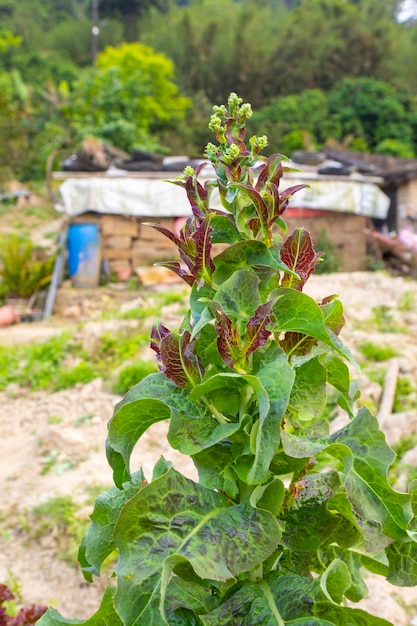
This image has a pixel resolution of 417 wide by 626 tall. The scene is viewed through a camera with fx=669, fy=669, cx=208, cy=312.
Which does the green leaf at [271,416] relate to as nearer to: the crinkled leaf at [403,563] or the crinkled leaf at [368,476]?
the crinkled leaf at [368,476]

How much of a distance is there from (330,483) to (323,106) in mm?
27785

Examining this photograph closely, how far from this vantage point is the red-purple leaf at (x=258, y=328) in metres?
1.02

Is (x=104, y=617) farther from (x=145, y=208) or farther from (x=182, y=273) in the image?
(x=145, y=208)

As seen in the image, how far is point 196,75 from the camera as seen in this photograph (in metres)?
32.0

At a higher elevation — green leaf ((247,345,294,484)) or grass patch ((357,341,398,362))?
green leaf ((247,345,294,484))

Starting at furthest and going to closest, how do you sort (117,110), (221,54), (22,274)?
1. (221,54)
2. (117,110)
3. (22,274)

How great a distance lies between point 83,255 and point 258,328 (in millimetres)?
9892

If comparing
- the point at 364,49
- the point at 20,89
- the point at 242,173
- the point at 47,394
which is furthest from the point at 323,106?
the point at 242,173

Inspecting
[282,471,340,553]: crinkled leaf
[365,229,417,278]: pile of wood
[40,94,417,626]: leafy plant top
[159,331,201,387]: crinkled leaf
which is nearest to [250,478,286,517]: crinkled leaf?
[40,94,417,626]: leafy plant top

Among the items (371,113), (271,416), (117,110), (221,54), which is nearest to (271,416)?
(271,416)

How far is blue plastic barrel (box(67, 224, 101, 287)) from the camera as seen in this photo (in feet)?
35.0

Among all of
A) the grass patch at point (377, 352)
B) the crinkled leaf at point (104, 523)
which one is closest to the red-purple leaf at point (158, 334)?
the crinkled leaf at point (104, 523)

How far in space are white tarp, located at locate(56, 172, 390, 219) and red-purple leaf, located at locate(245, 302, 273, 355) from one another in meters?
9.60

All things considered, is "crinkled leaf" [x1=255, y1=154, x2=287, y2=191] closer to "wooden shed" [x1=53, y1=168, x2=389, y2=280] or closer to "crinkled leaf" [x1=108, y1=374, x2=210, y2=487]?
"crinkled leaf" [x1=108, y1=374, x2=210, y2=487]
